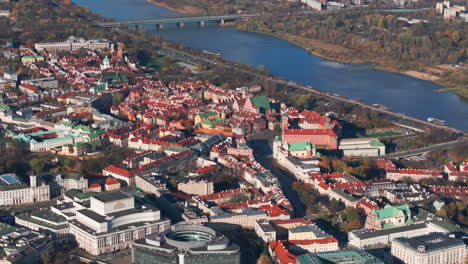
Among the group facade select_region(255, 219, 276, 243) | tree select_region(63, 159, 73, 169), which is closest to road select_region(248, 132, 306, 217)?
facade select_region(255, 219, 276, 243)

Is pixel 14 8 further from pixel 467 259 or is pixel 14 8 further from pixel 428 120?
pixel 467 259

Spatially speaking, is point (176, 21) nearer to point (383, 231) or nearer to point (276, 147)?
point (276, 147)

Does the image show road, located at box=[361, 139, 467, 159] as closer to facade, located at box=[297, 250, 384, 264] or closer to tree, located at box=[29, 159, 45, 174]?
facade, located at box=[297, 250, 384, 264]

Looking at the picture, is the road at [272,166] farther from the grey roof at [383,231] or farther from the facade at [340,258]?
the facade at [340,258]

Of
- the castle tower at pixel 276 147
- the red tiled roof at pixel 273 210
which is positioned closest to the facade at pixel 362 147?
the castle tower at pixel 276 147

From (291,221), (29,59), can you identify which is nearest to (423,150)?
(291,221)

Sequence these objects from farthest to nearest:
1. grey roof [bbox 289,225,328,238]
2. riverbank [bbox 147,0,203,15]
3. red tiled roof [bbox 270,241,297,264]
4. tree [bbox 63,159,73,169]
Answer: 1. riverbank [bbox 147,0,203,15]
2. tree [bbox 63,159,73,169]
3. grey roof [bbox 289,225,328,238]
4. red tiled roof [bbox 270,241,297,264]

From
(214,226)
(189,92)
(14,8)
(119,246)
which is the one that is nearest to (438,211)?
(214,226)
